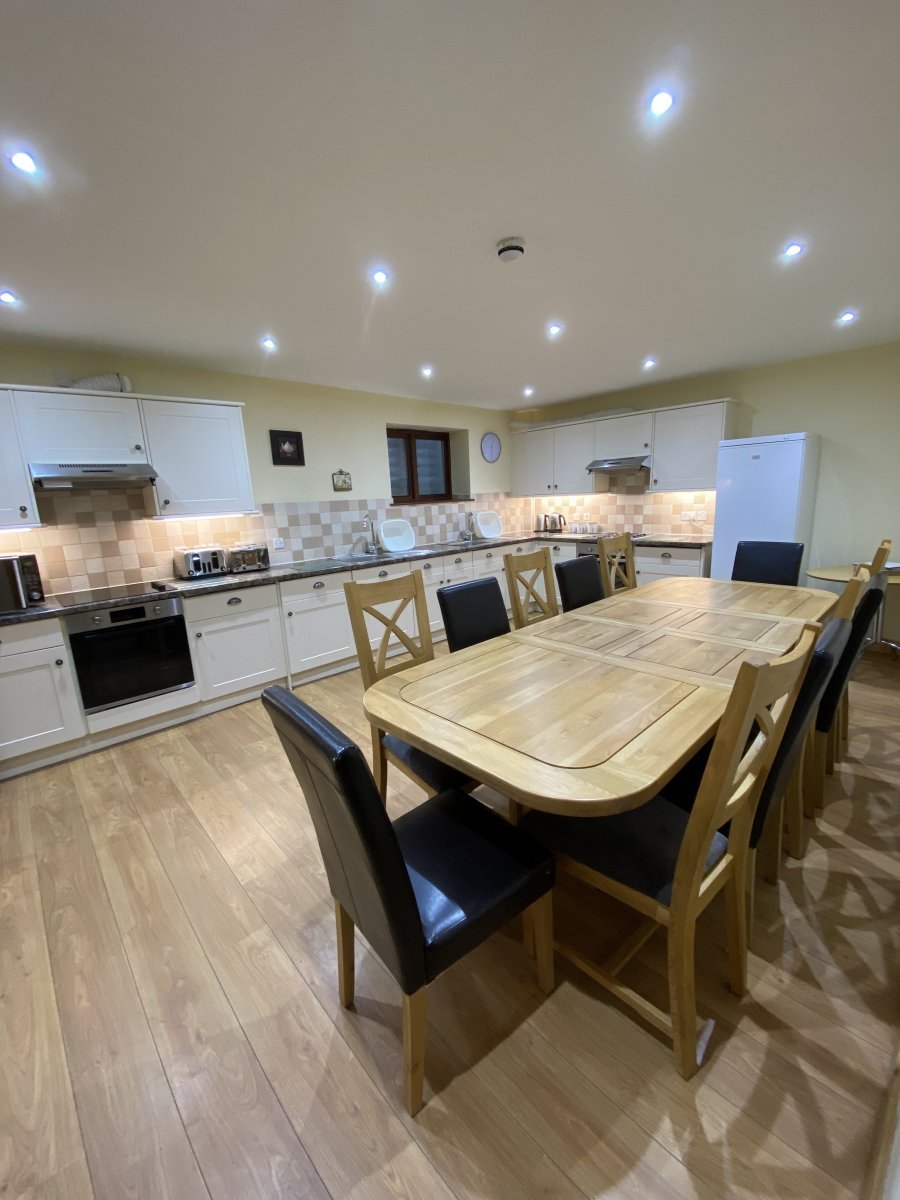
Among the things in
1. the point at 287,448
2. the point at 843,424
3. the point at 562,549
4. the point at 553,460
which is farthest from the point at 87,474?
the point at 843,424

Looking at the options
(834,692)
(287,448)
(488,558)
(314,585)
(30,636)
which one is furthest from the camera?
(488,558)

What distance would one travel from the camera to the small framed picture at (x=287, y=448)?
3.78 meters

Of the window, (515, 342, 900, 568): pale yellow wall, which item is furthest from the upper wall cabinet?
(515, 342, 900, 568): pale yellow wall

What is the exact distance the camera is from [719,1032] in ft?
3.94

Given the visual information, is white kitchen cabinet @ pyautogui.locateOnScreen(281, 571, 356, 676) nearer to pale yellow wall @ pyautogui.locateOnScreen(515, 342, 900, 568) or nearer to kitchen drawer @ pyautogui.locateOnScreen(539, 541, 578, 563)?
kitchen drawer @ pyautogui.locateOnScreen(539, 541, 578, 563)

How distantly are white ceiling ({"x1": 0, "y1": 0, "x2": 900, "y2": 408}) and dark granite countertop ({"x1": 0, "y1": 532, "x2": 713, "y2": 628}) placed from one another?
1.45 metres

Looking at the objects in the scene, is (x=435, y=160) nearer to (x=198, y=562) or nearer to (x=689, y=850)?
(x=689, y=850)

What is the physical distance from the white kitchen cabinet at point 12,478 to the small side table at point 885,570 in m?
5.07

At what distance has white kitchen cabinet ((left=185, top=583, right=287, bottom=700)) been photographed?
3.05 meters

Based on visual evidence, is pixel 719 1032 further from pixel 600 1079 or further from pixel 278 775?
pixel 278 775

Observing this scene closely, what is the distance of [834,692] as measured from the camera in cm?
179

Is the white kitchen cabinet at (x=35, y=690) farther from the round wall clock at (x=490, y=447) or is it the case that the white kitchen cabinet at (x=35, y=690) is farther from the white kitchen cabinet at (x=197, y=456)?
the round wall clock at (x=490, y=447)

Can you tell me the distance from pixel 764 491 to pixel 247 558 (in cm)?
407

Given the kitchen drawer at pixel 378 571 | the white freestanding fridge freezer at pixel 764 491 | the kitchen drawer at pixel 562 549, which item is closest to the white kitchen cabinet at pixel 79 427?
the kitchen drawer at pixel 378 571
